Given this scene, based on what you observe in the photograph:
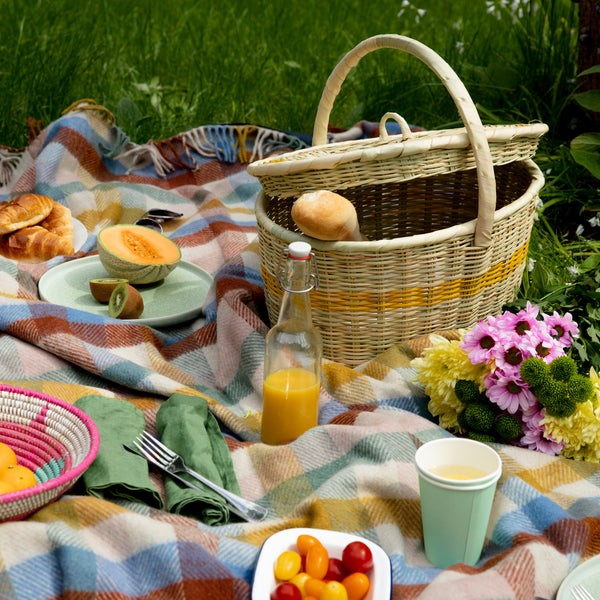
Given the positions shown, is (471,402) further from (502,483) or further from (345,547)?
(345,547)

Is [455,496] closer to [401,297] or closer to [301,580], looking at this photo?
[301,580]

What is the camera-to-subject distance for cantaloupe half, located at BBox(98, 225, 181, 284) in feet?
7.97

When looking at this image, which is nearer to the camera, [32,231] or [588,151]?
[32,231]

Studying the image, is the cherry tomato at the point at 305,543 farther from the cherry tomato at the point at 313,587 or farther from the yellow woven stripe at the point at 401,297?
A: the yellow woven stripe at the point at 401,297

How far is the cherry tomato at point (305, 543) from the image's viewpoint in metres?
1.32

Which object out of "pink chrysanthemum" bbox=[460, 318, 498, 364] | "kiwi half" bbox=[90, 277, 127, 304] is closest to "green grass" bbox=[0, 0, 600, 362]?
"pink chrysanthemum" bbox=[460, 318, 498, 364]

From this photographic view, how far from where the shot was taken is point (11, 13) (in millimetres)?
4371

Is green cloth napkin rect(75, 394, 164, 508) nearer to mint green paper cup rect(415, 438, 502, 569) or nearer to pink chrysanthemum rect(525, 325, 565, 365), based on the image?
mint green paper cup rect(415, 438, 502, 569)

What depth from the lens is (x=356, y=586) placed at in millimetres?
1253

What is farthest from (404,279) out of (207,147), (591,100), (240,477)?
(207,147)

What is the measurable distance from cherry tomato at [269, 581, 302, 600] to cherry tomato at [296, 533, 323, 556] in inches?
3.3

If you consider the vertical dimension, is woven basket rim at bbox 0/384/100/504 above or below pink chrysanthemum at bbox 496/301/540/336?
below

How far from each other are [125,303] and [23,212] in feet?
2.36

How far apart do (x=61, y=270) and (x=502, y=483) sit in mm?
1640
